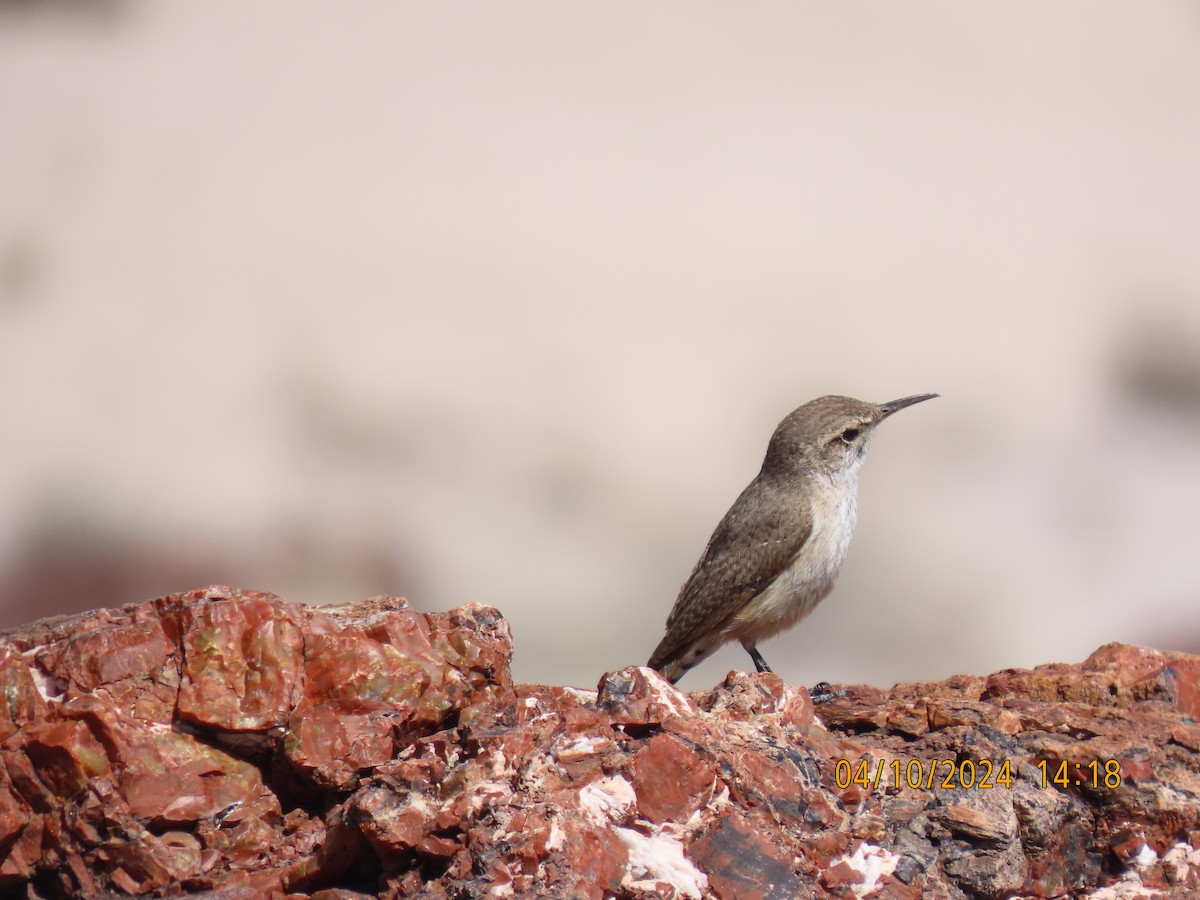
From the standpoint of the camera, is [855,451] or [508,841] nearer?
[508,841]

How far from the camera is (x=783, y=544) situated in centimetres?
645

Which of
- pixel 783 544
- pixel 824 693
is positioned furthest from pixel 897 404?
pixel 824 693

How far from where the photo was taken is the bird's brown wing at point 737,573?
640cm

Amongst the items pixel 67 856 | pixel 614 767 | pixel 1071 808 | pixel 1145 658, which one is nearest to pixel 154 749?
pixel 67 856

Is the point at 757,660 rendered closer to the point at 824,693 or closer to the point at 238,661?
the point at 824,693

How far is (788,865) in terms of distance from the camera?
3.31 m

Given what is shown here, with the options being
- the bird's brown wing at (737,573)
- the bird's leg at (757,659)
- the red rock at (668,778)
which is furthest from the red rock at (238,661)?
the bird's leg at (757,659)

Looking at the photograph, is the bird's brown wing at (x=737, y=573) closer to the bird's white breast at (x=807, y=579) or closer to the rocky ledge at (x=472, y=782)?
the bird's white breast at (x=807, y=579)

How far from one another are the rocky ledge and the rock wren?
2226mm

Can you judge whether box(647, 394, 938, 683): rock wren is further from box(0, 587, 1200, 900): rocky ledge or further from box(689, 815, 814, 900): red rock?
box(689, 815, 814, 900): red rock

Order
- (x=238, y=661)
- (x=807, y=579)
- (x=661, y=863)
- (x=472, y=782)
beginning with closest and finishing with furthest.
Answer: (x=661, y=863) < (x=472, y=782) < (x=238, y=661) < (x=807, y=579)

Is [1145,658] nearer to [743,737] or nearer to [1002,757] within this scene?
[1002,757]

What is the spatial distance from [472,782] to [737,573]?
332cm

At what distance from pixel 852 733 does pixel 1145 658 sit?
150 cm
